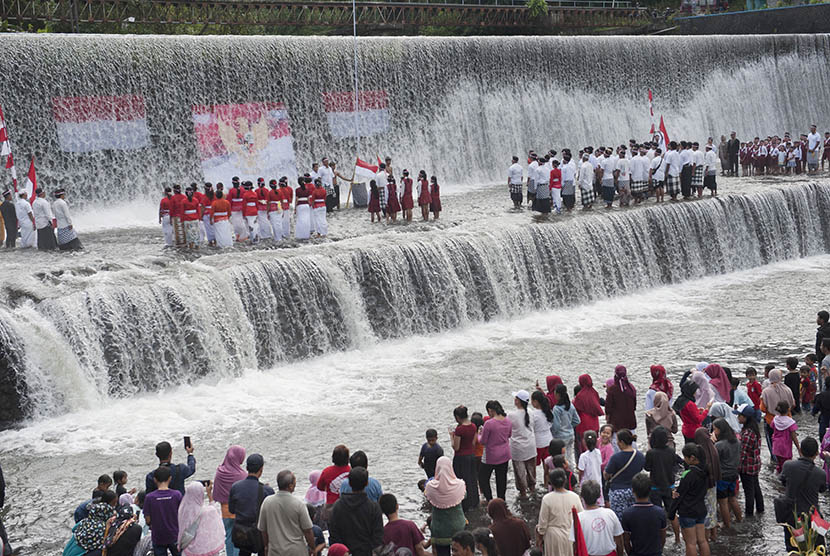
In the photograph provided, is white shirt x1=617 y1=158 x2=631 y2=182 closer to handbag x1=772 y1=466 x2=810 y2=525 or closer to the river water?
the river water

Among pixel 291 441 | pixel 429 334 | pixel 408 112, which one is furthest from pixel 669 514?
pixel 408 112

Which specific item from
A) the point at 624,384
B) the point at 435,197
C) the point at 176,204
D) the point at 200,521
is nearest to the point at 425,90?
the point at 435,197

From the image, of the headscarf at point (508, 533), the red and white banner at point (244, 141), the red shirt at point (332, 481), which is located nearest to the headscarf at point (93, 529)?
the red shirt at point (332, 481)

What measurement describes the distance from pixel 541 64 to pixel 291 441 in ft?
70.6

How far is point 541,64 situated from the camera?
3097cm

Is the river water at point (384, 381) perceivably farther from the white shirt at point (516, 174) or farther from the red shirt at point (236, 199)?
the red shirt at point (236, 199)

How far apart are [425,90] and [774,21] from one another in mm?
21171

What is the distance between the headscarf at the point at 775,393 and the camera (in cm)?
1020

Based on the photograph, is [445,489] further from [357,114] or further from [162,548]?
[357,114]

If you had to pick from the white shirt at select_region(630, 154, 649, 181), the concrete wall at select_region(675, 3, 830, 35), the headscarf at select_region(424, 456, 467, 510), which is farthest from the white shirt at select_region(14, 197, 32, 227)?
the concrete wall at select_region(675, 3, 830, 35)

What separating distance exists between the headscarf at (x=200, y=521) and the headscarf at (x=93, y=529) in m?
0.54

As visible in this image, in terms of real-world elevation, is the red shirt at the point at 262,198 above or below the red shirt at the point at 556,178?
above

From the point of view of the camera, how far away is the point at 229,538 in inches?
302

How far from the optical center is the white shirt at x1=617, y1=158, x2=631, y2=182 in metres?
22.1
